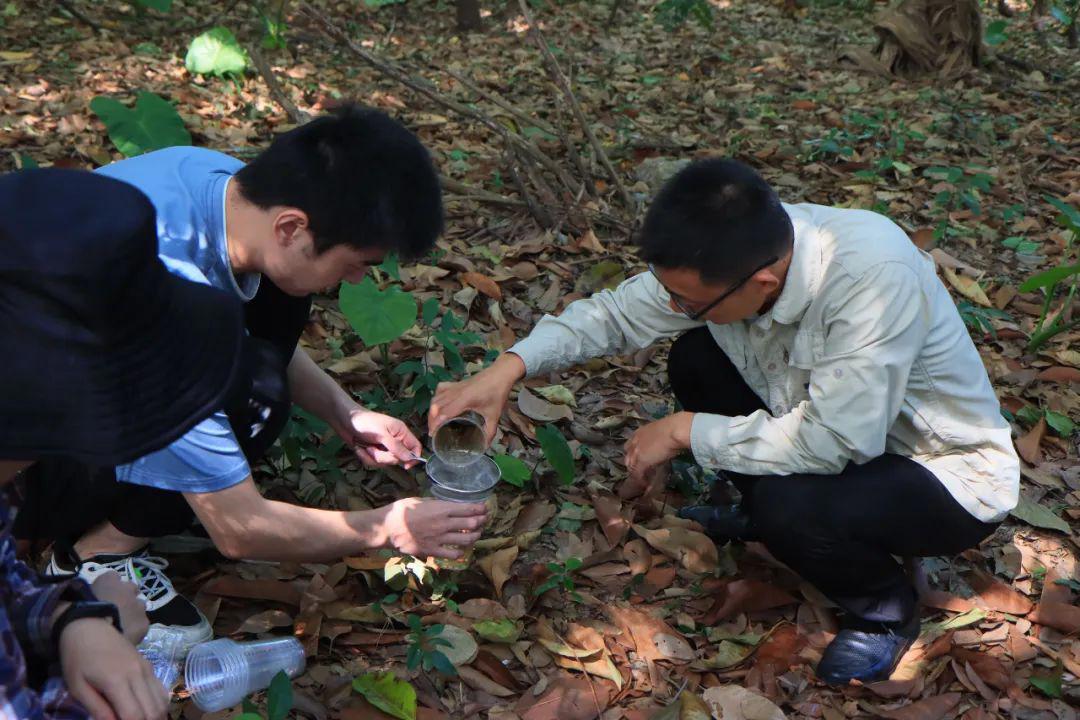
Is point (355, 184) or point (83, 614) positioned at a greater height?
point (355, 184)

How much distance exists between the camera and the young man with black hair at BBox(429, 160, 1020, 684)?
206 centimetres

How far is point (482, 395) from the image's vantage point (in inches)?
91.0

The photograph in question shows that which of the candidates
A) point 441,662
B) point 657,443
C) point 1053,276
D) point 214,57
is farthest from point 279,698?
point 214,57

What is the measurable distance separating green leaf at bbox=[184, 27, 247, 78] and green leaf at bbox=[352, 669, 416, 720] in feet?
12.6

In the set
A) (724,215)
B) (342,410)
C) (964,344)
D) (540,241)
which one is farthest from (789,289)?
(540,241)

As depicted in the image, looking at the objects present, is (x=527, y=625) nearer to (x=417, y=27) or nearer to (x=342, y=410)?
(x=342, y=410)

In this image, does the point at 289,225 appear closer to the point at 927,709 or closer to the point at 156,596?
the point at 156,596

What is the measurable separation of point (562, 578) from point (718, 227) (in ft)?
3.10

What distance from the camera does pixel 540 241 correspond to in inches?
154

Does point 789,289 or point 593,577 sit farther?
point 593,577

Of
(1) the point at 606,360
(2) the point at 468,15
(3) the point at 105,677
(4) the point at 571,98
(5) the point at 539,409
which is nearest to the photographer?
(3) the point at 105,677

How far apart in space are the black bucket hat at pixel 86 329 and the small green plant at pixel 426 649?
98 centimetres

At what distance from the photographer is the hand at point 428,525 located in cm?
200

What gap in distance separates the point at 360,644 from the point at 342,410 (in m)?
0.60
